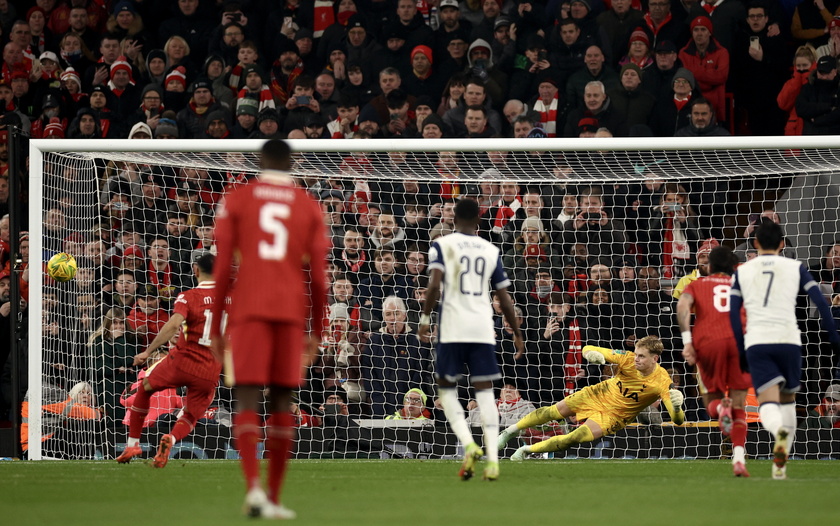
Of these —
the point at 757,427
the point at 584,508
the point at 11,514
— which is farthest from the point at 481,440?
the point at 11,514

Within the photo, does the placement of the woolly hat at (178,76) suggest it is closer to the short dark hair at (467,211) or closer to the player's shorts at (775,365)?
the short dark hair at (467,211)

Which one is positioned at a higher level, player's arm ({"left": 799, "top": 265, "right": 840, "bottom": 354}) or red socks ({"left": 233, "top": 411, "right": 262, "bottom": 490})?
player's arm ({"left": 799, "top": 265, "right": 840, "bottom": 354})

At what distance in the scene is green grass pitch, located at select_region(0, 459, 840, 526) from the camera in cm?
607

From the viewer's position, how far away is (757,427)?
42.7ft

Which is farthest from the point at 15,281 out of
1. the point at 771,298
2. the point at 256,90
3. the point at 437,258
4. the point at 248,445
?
the point at 771,298

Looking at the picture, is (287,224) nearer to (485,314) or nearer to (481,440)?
(485,314)

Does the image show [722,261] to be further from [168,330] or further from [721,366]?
[168,330]

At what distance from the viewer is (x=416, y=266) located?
44.4 feet

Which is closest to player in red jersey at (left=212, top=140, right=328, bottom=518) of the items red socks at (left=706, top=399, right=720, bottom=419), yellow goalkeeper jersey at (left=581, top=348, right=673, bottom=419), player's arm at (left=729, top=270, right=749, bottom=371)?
player's arm at (left=729, top=270, right=749, bottom=371)

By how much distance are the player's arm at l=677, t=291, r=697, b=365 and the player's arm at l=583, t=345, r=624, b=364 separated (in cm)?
177

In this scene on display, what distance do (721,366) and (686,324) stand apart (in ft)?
1.96

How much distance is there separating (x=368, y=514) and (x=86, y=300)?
7.73m

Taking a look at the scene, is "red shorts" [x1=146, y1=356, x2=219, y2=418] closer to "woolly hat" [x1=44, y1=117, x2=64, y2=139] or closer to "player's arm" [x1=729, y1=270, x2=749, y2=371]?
"player's arm" [x1=729, y1=270, x2=749, y2=371]

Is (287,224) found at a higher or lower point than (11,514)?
higher
